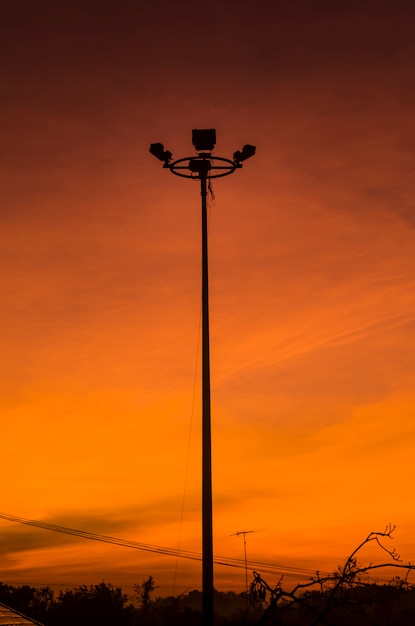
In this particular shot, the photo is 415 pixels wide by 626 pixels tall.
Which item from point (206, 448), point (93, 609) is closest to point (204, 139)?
point (206, 448)

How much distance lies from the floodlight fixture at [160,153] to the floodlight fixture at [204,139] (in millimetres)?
744

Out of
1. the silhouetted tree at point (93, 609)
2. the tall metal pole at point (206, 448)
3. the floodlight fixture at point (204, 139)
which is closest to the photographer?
the tall metal pole at point (206, 448)

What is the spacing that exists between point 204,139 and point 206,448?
7.02 metres

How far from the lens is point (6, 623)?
20.6 metres

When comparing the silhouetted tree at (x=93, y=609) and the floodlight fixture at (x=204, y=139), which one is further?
the silhouetted tree at (x=93, y=609)

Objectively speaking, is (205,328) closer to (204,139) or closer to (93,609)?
(204,139)

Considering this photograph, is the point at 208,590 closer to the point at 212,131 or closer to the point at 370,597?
the point at 370,597

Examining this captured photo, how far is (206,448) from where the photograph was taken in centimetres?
1689

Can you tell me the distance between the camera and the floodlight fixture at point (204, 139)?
64.7 ft

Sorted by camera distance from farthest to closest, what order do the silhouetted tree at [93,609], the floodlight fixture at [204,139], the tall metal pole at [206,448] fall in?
the silhouetted tree at [93,609]
the floodlight fixture at [204,139]
the tall metal pole at [206,448]

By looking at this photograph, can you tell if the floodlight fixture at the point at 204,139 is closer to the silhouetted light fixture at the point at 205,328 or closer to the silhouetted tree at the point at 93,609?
the silhouetted light fixture at the point at 205,328

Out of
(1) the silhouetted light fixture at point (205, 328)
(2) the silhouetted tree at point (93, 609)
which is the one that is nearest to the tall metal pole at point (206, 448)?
(1) the silhouetted light fixture at point (205, 328)

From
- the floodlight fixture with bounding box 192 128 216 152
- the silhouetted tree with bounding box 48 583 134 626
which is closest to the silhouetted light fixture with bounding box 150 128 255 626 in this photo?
the floodlight fixture with bounding box 192 128 216 152

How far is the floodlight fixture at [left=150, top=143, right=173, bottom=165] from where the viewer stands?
66.4ft
